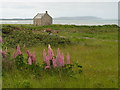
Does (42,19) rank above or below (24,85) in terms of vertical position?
above

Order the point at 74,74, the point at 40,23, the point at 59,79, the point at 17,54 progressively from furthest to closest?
the point at 40,23, the point at 17,54, the point at 74,74, the point at 59,79

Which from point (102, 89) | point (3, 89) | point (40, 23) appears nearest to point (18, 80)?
point (3, 89)

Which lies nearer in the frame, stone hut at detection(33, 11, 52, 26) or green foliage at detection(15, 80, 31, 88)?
green foliage at detection(15, 80, 31, 88)

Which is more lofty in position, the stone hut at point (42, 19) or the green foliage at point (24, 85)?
the stone hut at point (42, 19)

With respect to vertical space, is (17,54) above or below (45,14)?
below

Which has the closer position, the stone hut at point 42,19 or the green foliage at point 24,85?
the green foliage at point 24,85

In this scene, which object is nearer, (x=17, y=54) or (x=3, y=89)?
(x=3, y=89)

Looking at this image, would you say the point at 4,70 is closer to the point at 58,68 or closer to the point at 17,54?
the point at 17,54

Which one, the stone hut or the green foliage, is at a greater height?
the stone hut

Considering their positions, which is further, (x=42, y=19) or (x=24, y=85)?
(x=42, y=19)

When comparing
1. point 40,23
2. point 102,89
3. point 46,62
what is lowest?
point 102,89

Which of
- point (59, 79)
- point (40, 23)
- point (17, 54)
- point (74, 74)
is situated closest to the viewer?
point (59, 79)

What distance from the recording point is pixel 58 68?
24.0 feet

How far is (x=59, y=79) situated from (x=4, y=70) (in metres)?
1.89
